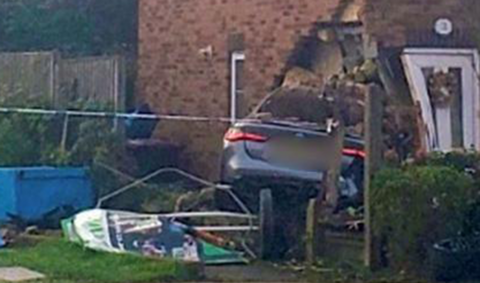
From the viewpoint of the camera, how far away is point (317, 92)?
54.5ft

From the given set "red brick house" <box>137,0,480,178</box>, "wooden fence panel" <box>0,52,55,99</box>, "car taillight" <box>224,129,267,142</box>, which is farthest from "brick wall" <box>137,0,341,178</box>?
"car taillight" <box>224,129,267,142</box>

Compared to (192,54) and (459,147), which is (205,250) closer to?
(459,147)

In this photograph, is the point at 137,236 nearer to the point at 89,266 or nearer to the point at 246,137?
the point at 89,266

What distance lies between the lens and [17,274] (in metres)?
13.2

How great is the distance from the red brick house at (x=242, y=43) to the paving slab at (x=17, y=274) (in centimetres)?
525

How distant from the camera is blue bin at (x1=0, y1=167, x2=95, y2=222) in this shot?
1680 centimetres

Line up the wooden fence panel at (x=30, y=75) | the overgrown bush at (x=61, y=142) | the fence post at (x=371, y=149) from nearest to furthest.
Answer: the fence post at (x=371, y=149) → the overgrown bush at (x=61, y=142) → the wooden fence panel at (x=30, y=75)

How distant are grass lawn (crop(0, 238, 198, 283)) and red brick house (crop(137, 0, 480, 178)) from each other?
4505 mm

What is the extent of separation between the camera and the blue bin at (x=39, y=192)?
661 inches

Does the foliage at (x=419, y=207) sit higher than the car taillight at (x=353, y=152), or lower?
lower

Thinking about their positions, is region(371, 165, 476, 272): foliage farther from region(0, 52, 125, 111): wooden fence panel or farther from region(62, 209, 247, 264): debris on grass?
region(0, 52, 125, 111): wooden fence panel

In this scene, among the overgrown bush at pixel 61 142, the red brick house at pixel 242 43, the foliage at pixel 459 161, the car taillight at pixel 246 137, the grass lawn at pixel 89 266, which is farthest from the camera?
the overgrown bush at pixel 61 142

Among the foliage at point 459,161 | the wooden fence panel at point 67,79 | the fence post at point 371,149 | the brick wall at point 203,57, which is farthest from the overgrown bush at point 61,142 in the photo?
the foliage at point 459,161

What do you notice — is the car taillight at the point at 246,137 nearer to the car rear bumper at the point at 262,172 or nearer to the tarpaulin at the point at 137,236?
the car rear bumper at the point at 262,172
